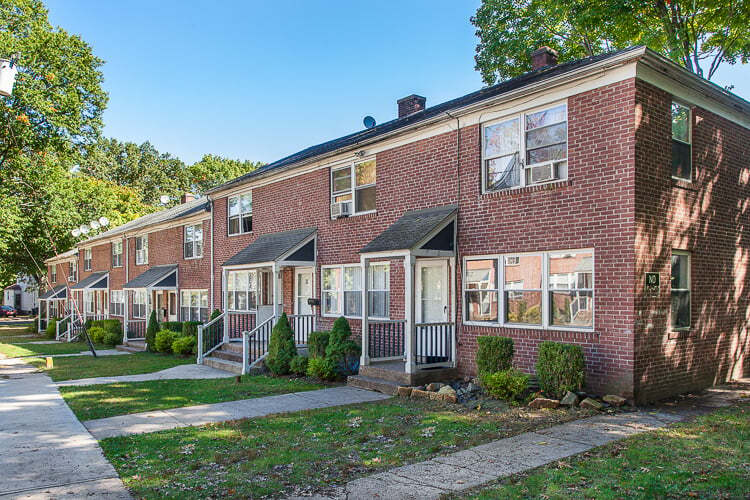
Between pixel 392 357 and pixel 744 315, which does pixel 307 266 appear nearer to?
pixel 392 357

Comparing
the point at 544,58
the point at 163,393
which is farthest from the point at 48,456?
the point at 544,58

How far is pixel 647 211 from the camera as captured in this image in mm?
9375

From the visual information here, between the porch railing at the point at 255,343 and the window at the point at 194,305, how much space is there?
652 cm

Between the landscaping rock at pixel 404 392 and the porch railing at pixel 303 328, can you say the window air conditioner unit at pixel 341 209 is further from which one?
the landscaping rock at pixel 404 392

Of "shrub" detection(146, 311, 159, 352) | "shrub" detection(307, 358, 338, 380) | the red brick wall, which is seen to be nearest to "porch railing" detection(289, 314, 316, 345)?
"shrub" detection(307, 358, 338, 380)

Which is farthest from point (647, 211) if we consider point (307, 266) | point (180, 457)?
point (307, 266)

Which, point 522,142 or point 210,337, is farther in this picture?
point 210,337

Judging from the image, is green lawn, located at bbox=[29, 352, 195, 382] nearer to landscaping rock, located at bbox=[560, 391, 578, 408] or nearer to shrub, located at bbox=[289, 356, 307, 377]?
shrub, located at bbox=[289, 356, 307, 377]

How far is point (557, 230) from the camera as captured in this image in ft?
32.9

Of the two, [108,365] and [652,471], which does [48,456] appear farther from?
[108,365]

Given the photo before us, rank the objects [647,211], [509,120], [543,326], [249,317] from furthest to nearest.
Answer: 1. [249,317]
2. [509,120]
3. [543,326]
4. [647,211]

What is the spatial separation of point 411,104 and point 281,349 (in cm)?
892

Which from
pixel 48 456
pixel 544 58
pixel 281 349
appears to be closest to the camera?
pixel 48 456

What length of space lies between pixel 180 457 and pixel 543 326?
21.1 feet
